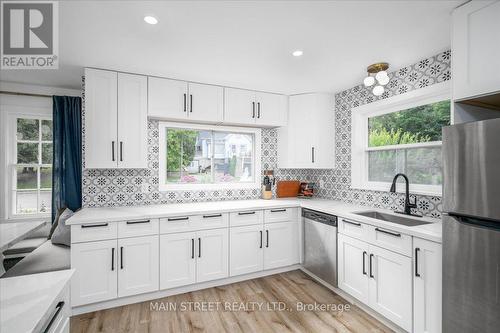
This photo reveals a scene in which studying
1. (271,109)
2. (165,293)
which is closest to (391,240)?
(271,109)

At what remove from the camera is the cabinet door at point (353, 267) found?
7.87 ft

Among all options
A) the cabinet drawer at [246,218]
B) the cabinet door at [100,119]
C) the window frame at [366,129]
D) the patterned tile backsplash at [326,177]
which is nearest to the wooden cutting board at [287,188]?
the patterned tile backsplash at [326,177]

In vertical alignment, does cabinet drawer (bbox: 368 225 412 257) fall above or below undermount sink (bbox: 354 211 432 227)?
below

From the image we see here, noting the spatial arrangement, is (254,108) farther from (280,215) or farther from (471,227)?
(471,227)

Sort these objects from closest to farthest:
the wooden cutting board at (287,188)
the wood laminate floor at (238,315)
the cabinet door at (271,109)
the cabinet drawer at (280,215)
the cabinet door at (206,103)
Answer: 1. the wood laminate floor at (238,315)
2. the cabinet door at (206,103)
3. the cabinet drawer at (280,215)
4. the cabinet door at (271,109)
5. the wooden cutting board at (287,188)

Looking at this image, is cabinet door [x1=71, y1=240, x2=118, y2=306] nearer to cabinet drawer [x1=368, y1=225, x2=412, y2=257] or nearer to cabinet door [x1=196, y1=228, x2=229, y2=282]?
cabinet door [x1=196, y1=228, x2=229, y2=282]

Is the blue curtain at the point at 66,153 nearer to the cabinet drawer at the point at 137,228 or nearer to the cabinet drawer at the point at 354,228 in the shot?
the cabinet drawer at the point at 137,228

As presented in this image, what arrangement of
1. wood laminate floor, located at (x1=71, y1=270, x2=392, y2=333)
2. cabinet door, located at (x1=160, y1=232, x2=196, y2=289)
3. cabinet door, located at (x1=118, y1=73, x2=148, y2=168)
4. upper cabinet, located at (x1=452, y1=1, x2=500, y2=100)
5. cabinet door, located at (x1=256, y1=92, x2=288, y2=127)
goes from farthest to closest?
cabinet door, located at (x1=256, y1=92, x2=288, y2=127) < cabinet door, located at (x1=118, y1=73, x2=148, y2=168) < cabinet door, located at (x1=160, y1=232, x2=196, y2=289) < wood laminate floor, located at (x1=71, y1=270, x2=392, y2=333) < upper cabinet, located at (x1=452, y1=1, x2=500, y2=100)

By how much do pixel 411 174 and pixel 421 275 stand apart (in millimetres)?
1204

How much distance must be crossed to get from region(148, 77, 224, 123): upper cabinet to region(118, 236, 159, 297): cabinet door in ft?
4.74

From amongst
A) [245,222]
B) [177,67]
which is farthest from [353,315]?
[177,67]

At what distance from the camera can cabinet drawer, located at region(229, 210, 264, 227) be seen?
118 inches

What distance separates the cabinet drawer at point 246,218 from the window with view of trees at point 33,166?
263 cm

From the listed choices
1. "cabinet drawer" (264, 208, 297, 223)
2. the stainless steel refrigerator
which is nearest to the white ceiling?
the stainless steel refrigerator
